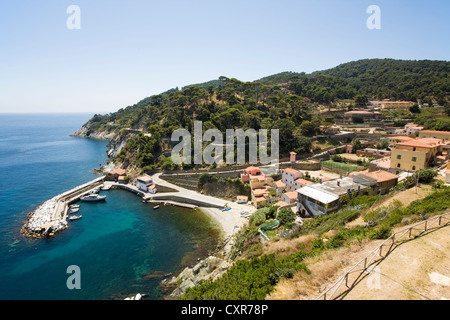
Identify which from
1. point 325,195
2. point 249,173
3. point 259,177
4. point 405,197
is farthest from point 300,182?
point 405,197

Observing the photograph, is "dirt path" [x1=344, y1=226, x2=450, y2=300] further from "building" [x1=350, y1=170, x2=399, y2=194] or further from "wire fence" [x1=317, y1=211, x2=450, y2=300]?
"building" [x1=350, y1=170, x2=399, y2=194]

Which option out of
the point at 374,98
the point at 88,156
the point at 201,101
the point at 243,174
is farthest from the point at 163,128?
the point at 374,98

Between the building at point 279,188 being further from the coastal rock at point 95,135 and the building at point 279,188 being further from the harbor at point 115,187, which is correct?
the coastal rock at point 95,135

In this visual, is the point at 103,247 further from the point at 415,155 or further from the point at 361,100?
the point at 361,100

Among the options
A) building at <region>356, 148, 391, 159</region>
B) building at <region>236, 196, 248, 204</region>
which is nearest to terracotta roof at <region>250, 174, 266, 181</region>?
building at <region>236, 196, 248, 204</region>

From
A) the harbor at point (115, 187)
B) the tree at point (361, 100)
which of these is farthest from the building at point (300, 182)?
the tree at point (361, 100)

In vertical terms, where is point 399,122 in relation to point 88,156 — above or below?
above
